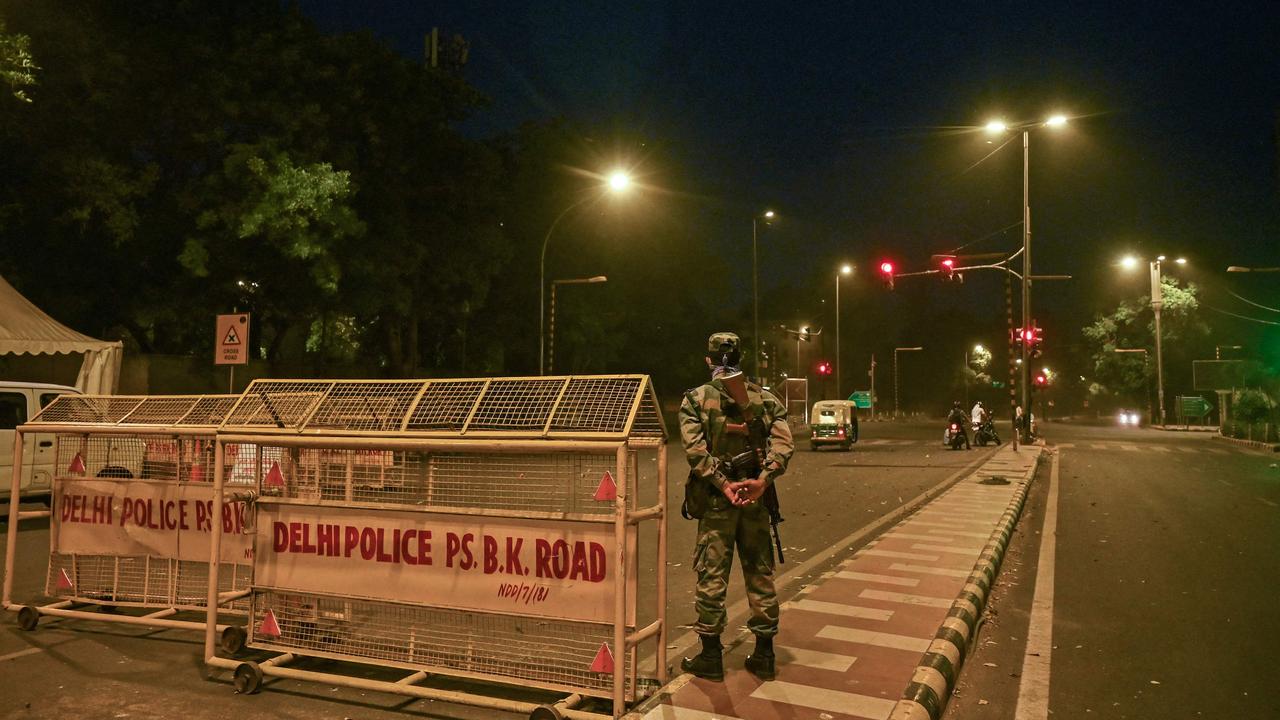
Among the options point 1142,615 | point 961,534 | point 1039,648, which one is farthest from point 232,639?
point 961,534

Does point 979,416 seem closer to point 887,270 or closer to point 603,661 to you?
point 887,270

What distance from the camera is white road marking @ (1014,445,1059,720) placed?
4.77 m

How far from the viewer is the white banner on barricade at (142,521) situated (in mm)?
5938

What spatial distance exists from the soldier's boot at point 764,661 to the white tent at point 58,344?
44.2 feet

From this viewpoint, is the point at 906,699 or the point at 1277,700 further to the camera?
the point at 1277,700

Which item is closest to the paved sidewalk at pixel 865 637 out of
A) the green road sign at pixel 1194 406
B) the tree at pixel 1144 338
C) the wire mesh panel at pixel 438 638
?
the wire mesh panel at pixel 438 638

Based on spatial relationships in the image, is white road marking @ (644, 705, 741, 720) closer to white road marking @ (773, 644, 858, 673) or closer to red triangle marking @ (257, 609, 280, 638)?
white road marking @ (773, 644, 858, 673)

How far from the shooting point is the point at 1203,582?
7.94 meters

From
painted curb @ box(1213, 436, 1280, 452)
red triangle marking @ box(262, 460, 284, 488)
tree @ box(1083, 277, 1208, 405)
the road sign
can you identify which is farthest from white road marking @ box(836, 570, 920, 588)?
tree @ box(1083, 277, 1208, 405)

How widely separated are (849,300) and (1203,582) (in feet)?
277

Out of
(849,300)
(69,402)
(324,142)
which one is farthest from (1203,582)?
(849,300)

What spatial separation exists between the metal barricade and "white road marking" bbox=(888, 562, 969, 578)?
3.93 meters

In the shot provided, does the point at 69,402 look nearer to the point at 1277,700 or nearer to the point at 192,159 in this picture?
the point at 1277,700

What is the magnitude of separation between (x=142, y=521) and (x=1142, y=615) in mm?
7831
